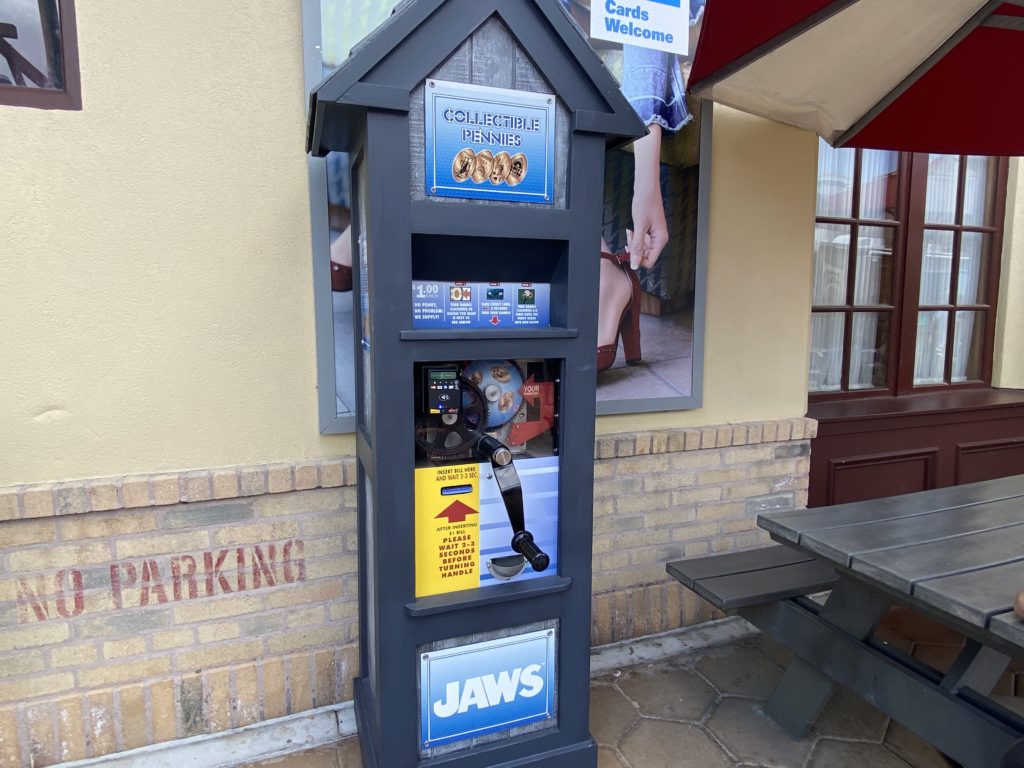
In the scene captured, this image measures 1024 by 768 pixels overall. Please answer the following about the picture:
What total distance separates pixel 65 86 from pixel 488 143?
53.7 inches

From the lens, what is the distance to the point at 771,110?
2.47 m

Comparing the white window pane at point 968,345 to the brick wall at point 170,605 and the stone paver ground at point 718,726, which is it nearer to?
the stone paver ground at point 718,726

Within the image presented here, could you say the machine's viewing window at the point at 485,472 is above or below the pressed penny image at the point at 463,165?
below

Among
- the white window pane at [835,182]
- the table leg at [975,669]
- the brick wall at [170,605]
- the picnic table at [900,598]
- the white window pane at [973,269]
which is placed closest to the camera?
the picnic table at [900,598]

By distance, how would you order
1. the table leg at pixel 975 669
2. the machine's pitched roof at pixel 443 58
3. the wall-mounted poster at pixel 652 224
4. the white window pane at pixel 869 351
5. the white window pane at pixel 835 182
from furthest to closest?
1. the white window pane at pixel 869 351
2. the white window pane at pixel 835 182
3. the wall-mounted poster at pixel 652 224
4. the table leg at pixel 975 669
5. the machine's pitched roof at pixel 443 58

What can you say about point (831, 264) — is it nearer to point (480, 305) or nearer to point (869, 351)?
point (869, 351)

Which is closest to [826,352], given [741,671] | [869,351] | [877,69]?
[869,351]

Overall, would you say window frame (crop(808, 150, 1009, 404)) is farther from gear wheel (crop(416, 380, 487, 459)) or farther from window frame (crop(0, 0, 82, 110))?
window frame (crop(0, 0, 82, 110))

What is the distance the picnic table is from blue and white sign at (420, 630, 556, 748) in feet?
2.36

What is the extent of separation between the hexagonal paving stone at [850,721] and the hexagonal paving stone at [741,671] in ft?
0.72

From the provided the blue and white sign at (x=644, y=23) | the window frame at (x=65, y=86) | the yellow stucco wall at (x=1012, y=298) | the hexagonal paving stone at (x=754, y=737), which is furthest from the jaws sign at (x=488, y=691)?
the yellow stucco wall at (x=1012, y=298)

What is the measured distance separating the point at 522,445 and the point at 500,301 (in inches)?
16.9

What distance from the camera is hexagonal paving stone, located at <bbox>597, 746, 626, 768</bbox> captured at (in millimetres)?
2170

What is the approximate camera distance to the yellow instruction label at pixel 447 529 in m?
1.74
